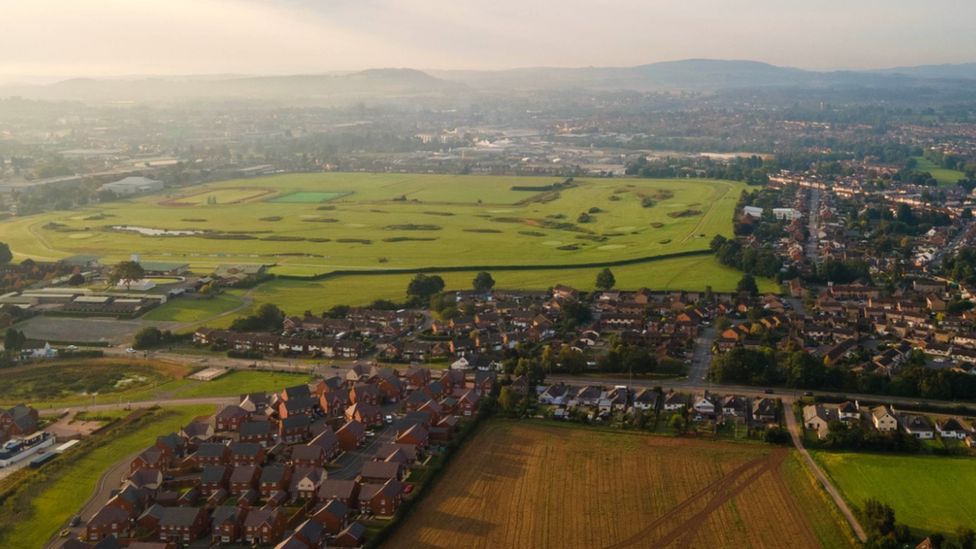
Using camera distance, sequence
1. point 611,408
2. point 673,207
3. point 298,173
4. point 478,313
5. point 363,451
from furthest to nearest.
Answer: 1. point 298,173
2. point 673,207
3. point 478,313
4. point 611,408
5. point 363,451

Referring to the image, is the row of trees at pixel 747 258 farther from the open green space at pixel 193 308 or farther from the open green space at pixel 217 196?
the open green space at pixel 217 196

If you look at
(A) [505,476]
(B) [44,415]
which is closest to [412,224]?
(B) [44,415]

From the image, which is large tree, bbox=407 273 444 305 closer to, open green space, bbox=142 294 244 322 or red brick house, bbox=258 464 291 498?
open green space, bbox=142 294 244 322

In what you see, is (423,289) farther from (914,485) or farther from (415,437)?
(914,485)

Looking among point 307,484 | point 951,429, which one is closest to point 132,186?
point 307,484

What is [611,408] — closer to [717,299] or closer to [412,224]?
[717,299]

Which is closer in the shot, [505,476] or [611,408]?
[505,476]
